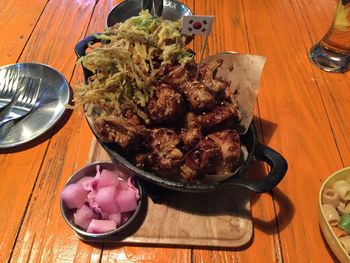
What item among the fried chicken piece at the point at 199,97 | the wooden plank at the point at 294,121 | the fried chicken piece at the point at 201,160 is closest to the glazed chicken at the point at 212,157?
the fried chicken piece at the point at 201,160

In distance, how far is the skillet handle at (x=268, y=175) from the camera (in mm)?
1061

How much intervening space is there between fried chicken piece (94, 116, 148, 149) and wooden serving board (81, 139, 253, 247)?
27 centimetres

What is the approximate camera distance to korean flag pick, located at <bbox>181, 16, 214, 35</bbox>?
1.26 metres

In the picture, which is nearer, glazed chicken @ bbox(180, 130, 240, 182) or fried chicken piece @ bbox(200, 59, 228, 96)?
glazed chicken @ bbox(180, 130, 240, 182)

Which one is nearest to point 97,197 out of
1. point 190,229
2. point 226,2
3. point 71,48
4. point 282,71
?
point 190,229

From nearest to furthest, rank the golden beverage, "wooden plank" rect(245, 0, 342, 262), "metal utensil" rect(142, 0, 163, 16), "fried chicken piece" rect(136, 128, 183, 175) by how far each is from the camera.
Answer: "fried chicken piece" rect(136, 128, 183, 175) → "wooden plank" rect(245, 0, 342, 262) → the golden beverage → "metal utensil" rect(142, 0, 163, 16)

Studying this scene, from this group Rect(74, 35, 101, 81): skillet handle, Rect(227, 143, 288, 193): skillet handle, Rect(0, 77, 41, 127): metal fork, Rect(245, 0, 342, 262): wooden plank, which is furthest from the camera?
Rect(0, 77, 41, 127): metal fork

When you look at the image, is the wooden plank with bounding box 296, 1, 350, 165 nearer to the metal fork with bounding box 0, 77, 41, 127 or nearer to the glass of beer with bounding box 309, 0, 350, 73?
the glass of beer with bounding box 309, 0, 350, 73

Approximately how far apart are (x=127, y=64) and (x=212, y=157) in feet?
1.79

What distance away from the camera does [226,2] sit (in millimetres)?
2436

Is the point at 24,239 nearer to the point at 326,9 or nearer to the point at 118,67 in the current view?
the point at 118,67

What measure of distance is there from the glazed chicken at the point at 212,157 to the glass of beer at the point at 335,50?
1.14 meters

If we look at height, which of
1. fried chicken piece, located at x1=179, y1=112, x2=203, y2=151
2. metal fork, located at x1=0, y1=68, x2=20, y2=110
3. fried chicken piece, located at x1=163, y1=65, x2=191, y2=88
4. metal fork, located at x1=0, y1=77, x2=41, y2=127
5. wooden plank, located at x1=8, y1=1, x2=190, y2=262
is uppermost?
fried chicken piece, located at x1=163, y1=65, x2=191, y2=88

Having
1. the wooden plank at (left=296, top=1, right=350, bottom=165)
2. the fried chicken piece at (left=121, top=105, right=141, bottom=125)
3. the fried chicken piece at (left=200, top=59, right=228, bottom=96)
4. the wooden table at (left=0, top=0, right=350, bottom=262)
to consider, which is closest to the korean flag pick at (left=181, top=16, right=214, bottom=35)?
the fried chicken piece at (left=200, top=59, right=228, bottom=96)
